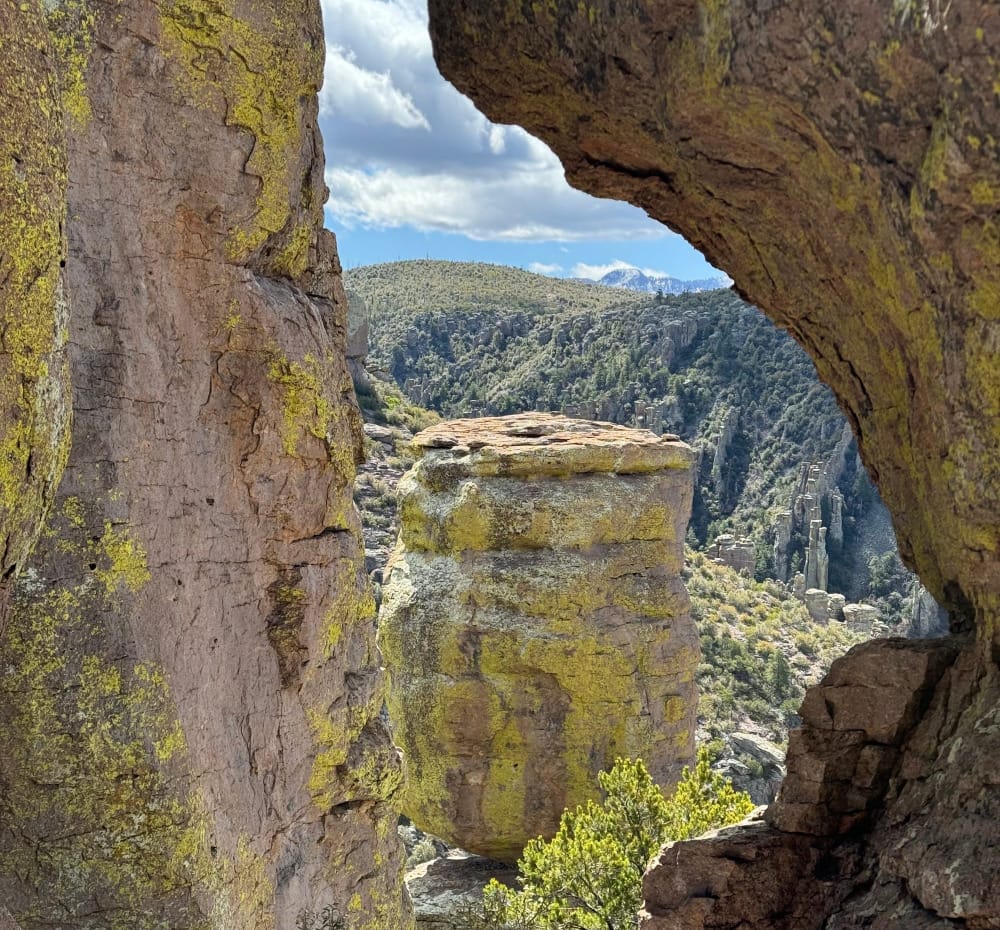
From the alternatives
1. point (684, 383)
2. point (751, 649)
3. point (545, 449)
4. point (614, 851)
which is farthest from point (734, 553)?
point (614, 851)

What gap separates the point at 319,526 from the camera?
7.64 m

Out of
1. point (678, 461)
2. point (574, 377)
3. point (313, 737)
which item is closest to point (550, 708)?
point (678, 461)

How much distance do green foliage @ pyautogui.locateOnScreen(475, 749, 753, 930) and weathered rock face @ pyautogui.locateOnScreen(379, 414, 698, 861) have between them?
10.8 ft

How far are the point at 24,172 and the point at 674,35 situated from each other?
3.06 metres

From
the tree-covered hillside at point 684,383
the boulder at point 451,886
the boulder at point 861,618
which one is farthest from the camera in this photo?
the tree-covered hillside at point 684,383

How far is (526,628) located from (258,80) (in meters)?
9.61

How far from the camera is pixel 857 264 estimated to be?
511 cm

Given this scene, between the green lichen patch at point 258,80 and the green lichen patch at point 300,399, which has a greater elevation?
the green lichen patch at point 258,80

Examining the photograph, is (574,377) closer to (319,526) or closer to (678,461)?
(678,461)

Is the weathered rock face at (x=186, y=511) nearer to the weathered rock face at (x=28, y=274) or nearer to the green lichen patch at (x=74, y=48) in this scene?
the green lichen patch at (x=74, y=48)

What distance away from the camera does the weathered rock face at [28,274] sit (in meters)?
3.85

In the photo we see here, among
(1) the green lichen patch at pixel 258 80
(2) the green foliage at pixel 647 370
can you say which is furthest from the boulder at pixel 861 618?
(1) the green lichen patch at pixel 258 80

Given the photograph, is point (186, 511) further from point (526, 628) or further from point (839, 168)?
point (526, 628)

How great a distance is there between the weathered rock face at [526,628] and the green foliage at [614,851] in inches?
130
